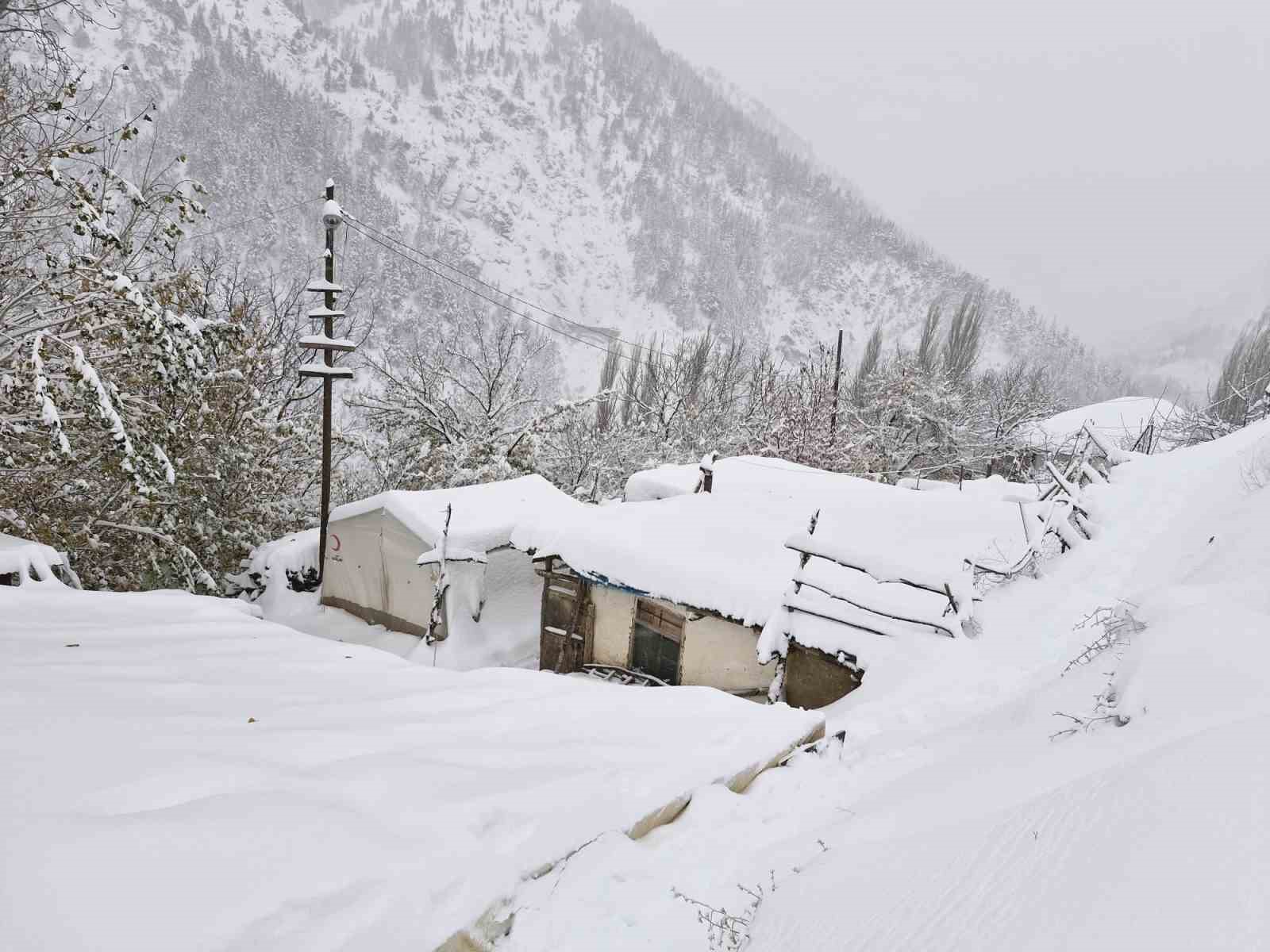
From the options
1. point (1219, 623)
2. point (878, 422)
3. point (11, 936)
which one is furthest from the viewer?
point (878, 422)

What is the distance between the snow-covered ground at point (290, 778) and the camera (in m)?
1.51

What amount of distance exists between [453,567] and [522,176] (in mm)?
131443

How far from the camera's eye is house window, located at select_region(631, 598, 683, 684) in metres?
9.72

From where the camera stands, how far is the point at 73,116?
6.08 metres

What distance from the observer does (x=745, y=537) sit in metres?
9.99

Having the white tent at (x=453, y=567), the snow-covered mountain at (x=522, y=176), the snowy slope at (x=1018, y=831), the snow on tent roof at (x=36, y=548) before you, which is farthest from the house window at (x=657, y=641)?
the snow-covered mountain at (x=522, y=176)

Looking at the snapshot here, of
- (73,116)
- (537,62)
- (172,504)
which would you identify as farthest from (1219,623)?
(537,62)

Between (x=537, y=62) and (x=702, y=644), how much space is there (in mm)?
182916

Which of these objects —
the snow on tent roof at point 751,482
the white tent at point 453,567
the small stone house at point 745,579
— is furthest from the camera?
the white tent at point 453,567

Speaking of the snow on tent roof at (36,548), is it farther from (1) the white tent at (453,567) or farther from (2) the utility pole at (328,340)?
(2) the utility pole at (328,340)

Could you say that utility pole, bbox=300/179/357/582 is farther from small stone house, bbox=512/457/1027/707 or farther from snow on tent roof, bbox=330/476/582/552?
small stone house, bbox=512/457/1027/707

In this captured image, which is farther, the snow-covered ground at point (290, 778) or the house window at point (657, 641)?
the house window at point (657, 641)

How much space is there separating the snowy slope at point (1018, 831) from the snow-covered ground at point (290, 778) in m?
0.24

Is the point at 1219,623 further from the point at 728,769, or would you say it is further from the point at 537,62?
the point at 537,62
